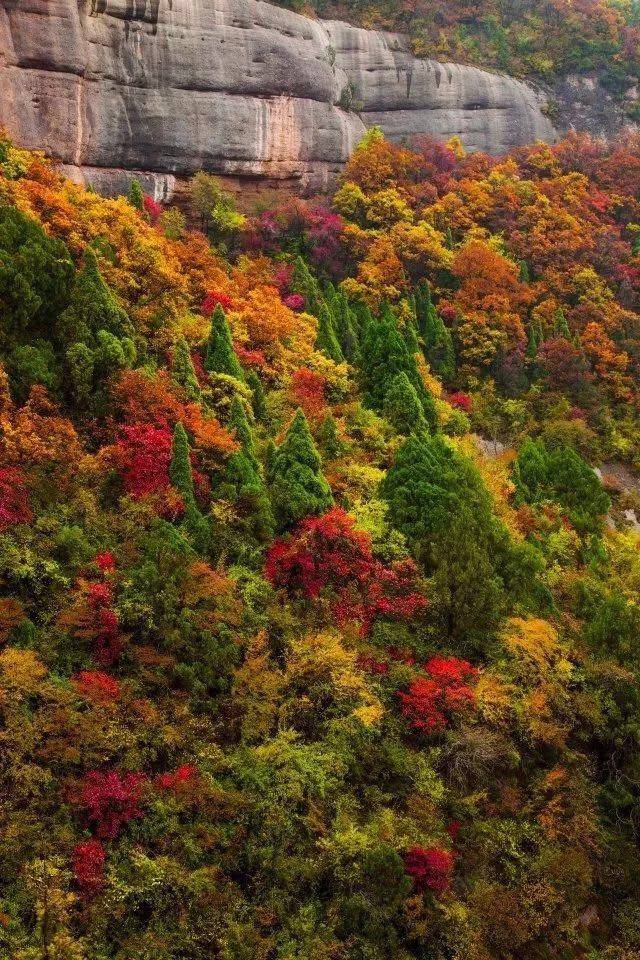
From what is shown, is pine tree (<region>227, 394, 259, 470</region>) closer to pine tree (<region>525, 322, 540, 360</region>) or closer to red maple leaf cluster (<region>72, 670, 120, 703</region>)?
red maple leaf cluster (<region>72, 670, 120, 703</region>)

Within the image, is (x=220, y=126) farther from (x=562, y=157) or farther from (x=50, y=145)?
(x=562, y=157)

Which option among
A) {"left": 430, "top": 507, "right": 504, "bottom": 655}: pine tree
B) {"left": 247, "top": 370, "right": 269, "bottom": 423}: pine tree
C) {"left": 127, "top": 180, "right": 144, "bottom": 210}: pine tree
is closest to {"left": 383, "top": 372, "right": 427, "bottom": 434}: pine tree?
{"left": 247, "top": 370, "right": 269, "bottom": 423}: pine tree

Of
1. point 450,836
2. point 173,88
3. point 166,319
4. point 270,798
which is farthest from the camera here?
point 173,88

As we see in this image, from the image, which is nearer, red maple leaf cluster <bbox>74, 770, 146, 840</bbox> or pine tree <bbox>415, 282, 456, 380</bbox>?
red maple leaf cluster <bbox>74, 770, 146, 840</bbox>

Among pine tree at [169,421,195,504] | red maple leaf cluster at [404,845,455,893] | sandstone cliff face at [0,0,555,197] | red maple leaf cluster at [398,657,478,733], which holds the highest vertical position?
sandstone cliff face at [0,0,555,197]

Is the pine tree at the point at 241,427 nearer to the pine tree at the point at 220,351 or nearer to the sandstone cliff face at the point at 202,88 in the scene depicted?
the pine tree at the point at 220,351

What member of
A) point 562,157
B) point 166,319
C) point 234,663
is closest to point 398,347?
point 166,319
